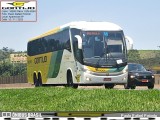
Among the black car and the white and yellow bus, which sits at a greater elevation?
the white and yellow bus

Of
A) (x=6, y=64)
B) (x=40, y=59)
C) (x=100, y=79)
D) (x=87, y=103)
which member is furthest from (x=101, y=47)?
(x=87, y=103)

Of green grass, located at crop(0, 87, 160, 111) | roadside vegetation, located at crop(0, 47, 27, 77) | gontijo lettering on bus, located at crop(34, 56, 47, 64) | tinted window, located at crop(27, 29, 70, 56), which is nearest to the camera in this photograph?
green grass, located at crop(0, 87, 160, 111)

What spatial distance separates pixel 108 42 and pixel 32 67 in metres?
6.86

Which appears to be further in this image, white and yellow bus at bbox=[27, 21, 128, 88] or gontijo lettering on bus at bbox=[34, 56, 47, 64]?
gontijo lettering on bus at bbox=[34, 56, 47, 64]

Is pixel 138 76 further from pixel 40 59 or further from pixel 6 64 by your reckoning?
pixel 6 64

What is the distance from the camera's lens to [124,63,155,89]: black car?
22.0 m

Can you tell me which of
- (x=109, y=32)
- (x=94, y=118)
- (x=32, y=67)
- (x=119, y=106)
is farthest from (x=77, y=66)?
(x=94, y=118)

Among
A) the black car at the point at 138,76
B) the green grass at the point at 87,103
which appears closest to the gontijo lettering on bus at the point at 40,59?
the black car at the point at 138,76

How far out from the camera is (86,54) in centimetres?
1970

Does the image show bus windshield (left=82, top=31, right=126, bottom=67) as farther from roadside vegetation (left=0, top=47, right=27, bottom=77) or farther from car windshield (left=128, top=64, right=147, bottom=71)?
roadside vegetation (left=0, top=47, right=27, bottom=77)

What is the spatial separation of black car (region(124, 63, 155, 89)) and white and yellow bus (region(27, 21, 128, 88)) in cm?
157

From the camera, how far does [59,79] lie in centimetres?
2042

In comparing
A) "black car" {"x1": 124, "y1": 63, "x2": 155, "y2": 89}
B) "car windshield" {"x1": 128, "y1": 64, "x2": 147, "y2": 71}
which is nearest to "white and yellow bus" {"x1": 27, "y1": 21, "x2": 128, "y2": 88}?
"black car" {"x1": 124, "y1": 63, "x2": 155, "y2": 89}

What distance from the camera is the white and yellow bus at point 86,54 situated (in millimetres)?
19172
